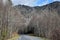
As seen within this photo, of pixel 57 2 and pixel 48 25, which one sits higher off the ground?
pixel 57 2

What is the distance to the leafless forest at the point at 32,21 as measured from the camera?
626 cm

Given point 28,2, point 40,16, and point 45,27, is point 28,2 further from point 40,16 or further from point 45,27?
point 45,27

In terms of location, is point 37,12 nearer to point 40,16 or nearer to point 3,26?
point 40,16

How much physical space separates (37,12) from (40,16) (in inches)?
29.9

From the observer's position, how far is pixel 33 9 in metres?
9.69

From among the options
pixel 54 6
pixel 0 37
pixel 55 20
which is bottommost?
pixel 0 37

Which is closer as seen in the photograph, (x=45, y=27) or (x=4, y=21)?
(x=4, y=21)

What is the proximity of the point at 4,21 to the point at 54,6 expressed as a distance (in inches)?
122

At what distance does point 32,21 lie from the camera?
9078 mm

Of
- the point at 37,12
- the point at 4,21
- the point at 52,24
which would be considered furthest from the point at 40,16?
the point at 4,21

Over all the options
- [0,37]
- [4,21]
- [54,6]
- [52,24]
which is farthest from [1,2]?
[54,6]

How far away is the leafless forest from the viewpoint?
626 cm

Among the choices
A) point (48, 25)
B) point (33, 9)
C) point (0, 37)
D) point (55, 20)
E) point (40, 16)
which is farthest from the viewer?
point (33, 9)

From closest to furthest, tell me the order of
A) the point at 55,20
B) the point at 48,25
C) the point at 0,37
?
the point at 0,37
the point at 55,20
the point at 48,25
